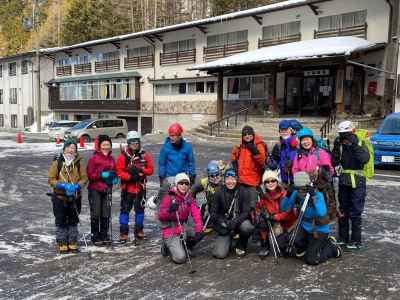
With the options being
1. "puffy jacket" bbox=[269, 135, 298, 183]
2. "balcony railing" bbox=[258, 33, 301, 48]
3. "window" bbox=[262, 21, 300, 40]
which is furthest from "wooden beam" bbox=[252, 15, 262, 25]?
"puffy jacket" bbox=[269, 135, 298, 183]

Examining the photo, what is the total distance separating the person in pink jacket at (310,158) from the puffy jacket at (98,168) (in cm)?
258

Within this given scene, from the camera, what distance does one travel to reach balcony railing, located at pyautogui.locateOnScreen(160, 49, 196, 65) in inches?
1192

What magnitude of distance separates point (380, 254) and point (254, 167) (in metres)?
2.00

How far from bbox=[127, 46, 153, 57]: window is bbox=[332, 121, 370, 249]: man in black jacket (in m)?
30.0

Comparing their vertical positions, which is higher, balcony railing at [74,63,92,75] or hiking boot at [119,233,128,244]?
balcony railing at [74,63,92,75]

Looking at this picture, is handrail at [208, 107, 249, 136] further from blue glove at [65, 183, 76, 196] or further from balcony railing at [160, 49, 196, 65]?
blue glove at [65, 183, 76, 196]

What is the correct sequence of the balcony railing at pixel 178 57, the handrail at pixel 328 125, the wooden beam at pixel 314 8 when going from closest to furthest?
1. the handrail at pixel 328 125
2. the wooden beam at pixel 314 8
3. the balcony railing at pixel 178 57

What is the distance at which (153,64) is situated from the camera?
33.2 metres

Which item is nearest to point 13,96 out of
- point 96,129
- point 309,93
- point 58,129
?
point 58,129

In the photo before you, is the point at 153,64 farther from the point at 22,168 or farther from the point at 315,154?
the point at 315,154

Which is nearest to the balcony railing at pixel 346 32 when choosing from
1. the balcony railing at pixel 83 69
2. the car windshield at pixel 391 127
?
the car windshield at pixel 391 127

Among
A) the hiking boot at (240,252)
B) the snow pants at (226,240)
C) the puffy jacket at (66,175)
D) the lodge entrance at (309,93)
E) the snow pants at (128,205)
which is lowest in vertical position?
the hiking boot at (240,252)

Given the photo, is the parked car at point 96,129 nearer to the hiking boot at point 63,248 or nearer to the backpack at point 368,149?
the hiking boot at point 63,248

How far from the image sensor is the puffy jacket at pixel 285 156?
5.55 m
